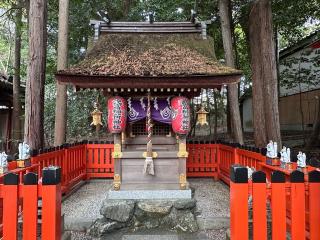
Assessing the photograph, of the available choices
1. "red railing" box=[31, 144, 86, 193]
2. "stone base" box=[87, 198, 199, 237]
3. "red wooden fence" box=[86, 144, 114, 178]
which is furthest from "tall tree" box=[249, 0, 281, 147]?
"red railing" box=[31, 144, 86, 193]

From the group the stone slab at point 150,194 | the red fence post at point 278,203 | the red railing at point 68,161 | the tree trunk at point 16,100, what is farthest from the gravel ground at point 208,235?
the tree trunk at point 16,100

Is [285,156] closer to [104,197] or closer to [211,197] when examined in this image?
[211,197]

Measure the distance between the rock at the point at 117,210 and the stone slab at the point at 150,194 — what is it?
442 millimetres

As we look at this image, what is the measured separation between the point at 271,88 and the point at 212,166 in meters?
3.31

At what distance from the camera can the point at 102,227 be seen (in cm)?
646

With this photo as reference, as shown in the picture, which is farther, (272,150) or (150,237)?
(150,237)

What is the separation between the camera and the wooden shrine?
6953 millimetres

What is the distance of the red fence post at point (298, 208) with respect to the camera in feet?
10.4

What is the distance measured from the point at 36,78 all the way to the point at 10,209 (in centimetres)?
588

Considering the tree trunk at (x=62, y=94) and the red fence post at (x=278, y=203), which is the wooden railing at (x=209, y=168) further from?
the tree trunk at (x=62, y=94)

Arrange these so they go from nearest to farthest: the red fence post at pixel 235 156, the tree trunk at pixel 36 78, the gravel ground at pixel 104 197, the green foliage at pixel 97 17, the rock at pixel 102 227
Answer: the rock at pixel 102 227 → the gravel ground at pixel 104 197 → the tree trunk at pixel 36 78 → the red fence post at pixel 235 156 → the green foliage at pixel 97 17

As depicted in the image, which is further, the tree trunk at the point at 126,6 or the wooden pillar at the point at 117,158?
the tree trunk at the point at 126,6

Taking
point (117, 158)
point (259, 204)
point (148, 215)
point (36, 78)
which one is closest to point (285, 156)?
point (259, 204)

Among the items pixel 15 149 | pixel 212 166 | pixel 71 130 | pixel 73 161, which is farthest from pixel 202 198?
pixel 15 149
